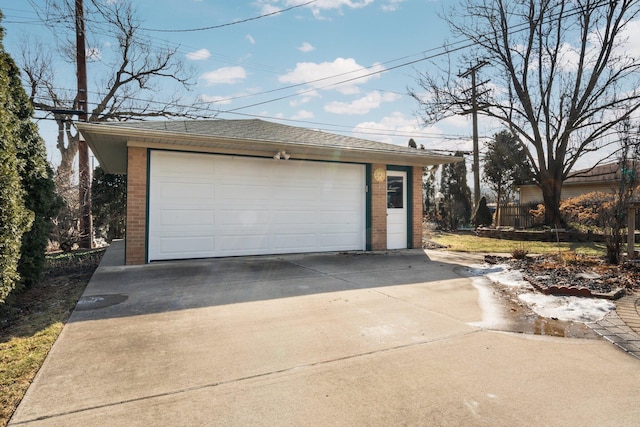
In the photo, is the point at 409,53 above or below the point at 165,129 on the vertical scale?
above

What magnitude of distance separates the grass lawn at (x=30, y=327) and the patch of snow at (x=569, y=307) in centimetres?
477

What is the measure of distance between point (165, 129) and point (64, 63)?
13.5 meters

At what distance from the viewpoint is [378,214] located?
994cm

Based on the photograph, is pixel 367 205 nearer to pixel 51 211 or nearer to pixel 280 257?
pixel 280 257

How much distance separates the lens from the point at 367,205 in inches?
388

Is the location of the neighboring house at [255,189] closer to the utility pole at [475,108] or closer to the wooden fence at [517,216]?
the utility pole at [475,108]

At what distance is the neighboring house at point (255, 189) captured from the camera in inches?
294

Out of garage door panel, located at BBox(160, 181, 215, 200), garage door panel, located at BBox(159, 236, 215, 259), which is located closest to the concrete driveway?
garage door panel, located at BBox(159, 236, 215, 259)

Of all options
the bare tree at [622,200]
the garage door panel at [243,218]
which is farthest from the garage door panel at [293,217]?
the bare tree at [622,200]

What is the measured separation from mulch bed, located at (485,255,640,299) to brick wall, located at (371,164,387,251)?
302 centimetres

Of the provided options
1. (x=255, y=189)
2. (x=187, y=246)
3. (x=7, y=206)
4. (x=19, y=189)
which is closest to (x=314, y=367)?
(x=7, y=206)

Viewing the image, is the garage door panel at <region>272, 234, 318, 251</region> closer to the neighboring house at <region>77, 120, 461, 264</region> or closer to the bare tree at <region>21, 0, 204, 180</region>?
the neighboring house at <region>77, 120, 461, 264</region>

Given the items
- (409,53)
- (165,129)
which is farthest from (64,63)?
(409,53)

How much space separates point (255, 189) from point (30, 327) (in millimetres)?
5454
